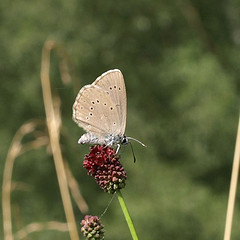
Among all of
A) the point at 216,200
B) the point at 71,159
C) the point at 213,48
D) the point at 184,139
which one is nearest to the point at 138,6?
the point at 213,48

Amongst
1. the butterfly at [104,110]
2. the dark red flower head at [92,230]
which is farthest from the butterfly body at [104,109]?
the dark red flower head at [92,230]

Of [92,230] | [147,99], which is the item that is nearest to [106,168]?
[92,230]

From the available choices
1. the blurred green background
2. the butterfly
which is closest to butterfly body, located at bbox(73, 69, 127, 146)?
the butterfly

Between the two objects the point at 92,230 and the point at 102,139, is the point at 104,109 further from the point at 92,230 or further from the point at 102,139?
the point at 92,230

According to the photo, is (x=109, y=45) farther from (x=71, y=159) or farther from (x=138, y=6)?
(x=71, y=159)

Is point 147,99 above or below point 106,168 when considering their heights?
above

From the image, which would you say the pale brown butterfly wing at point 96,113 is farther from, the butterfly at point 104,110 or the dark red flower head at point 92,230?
the dark red flower head at point 92,230

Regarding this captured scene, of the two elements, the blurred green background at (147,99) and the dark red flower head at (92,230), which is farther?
the blurred green background at (147,99)
